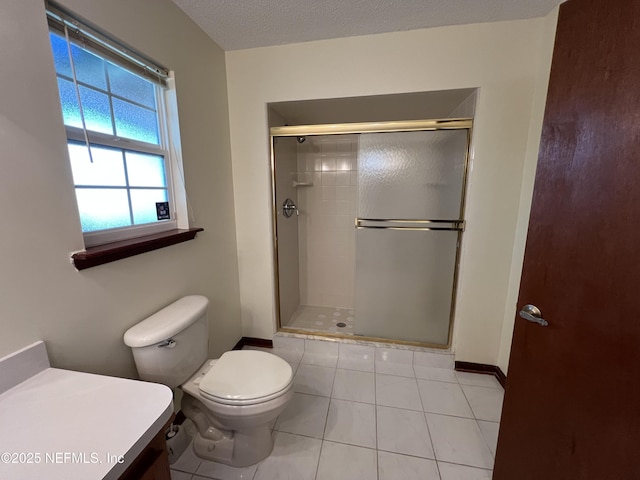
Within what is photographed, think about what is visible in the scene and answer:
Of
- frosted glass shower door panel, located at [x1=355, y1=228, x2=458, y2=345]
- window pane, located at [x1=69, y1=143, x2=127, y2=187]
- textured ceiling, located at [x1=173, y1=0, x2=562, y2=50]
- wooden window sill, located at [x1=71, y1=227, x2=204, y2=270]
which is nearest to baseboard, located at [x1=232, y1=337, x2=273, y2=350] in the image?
frosted glass shower door panel, located at [x1=355, y1=228, x2=458, y2=345]

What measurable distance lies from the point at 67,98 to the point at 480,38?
205cm

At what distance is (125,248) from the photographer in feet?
3.40

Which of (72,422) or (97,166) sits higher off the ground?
(97,166)

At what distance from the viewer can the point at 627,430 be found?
649 mm

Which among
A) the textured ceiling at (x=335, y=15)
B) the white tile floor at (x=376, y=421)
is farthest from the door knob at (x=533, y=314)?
the textured ceiling at (x=335, y=15)

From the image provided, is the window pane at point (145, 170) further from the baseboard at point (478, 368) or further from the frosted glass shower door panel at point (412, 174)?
the baseboard at point (478, 368)

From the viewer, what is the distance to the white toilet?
1092 millimetres

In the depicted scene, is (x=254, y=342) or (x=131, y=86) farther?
(x=254, y=342)

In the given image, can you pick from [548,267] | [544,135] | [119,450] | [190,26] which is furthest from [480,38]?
[119,450]

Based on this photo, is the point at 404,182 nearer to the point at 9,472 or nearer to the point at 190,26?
the point at 190,26

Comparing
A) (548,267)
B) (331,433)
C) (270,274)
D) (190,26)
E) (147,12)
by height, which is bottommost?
(331,433)

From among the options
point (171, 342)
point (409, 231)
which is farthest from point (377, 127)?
point (171, 342)

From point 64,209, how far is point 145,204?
1.41ft

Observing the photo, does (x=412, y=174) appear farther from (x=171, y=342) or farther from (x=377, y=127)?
(x=171, y=342)
